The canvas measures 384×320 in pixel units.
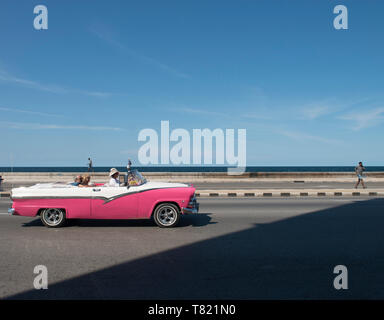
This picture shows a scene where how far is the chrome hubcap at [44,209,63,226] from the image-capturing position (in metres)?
7.94

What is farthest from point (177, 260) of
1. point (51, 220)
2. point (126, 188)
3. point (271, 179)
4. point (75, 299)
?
point (271, 179)

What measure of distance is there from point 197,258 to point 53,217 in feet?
15.6

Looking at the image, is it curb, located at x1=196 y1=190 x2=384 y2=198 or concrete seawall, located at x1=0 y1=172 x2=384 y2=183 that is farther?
concrete seawall, located at x1=0 y1=172 x2=384 y2=183

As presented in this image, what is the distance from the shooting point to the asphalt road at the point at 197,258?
4.00 meters

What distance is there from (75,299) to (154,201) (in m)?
4.25

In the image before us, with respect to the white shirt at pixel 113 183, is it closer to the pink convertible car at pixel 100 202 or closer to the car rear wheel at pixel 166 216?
the pink convertible car at pixel 100 202

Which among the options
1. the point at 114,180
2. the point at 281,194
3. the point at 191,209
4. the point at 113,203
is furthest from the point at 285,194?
the point at 113,203

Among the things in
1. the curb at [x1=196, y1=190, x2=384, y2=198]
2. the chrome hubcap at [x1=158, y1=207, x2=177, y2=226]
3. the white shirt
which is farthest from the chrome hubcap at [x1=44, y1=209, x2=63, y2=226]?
the curb at [x1=196, y1=190, x2=384, y2=198]

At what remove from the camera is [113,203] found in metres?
7.89

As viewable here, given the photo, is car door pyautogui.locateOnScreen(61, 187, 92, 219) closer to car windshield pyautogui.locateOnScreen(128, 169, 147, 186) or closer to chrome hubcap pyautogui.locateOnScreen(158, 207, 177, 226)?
car windshield pyautogui.locateOnScreen(128, 169, 147, 186)

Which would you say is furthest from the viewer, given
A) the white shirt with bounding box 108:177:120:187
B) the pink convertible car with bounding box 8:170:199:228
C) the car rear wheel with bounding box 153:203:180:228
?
the white shirt with bounding box 108:177:120:187

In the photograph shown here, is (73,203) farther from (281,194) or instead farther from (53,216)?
(281,194)

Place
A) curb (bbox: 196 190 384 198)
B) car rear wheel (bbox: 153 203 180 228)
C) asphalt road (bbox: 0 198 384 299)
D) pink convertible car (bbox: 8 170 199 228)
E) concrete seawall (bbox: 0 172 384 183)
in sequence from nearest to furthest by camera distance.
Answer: asphalt road (bbox: 0 198 384 299) → pink convertible car (bbox: 8 170 199 228) → car rear wheel (bbox: 153 203 180 228) → curb (bbox: 196 190 384 198) → concrete seawall (bbox: 0 172 384 183)
